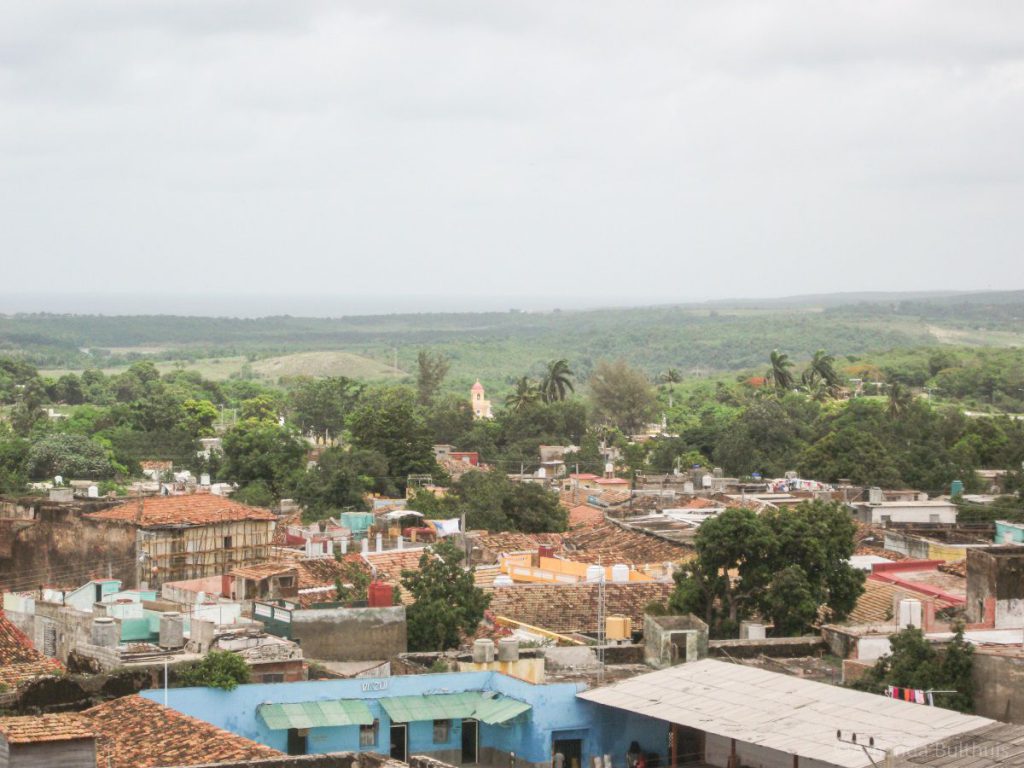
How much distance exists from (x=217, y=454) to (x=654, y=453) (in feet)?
68.7

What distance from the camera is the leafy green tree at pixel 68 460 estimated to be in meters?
67.8

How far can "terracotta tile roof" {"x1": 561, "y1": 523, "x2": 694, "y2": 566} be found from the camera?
3931 centimetres

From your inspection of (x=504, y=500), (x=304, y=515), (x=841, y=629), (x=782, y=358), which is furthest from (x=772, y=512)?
(x=782, y=358)

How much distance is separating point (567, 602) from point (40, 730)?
1717cm

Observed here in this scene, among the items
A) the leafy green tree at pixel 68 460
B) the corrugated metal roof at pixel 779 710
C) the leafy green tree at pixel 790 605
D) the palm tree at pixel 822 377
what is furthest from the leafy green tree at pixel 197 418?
the corrugated metal roof at pixel 779 710

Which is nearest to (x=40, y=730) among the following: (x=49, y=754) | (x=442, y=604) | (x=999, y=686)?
(x=49, y=754)

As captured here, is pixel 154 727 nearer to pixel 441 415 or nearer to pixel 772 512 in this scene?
pixel 772 512

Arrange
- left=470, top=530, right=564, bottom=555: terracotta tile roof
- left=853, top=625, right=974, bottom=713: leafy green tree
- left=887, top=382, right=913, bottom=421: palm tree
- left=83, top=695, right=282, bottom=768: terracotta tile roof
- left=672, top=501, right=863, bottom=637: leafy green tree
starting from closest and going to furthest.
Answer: left=83, top=695, right=282, bottom=768: terracotta tile roof → left=853, top=625, right=974, bottom=713: leafy green tree → left=672, top=501, right=863, bottom=637: leafy green tree → left=470, top=530, right=564, bottom=555: terracotta tile roof → left=887, top=382, right=913, bottom=421: palm tree

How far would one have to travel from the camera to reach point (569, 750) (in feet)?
72.9

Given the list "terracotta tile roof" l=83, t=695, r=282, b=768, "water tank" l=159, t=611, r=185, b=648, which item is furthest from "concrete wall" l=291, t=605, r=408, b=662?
"terracotta tile roof" l=83, t=695, r=282, b=768

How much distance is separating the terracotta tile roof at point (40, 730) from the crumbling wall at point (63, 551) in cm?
2005

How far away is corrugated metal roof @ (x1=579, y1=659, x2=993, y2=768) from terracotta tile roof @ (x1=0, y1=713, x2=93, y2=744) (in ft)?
23.4

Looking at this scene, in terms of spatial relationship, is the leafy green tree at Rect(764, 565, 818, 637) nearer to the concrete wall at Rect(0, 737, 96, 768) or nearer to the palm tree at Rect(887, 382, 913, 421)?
the concrete wall at Rect(0, 737, 96, 768)

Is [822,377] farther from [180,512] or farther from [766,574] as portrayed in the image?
[766,574]
